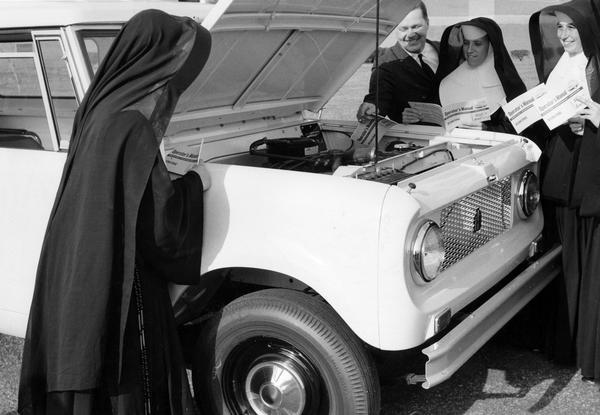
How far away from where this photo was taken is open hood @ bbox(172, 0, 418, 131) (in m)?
3.71

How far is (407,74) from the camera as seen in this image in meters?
5.39

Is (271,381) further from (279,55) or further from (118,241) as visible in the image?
(279,55)

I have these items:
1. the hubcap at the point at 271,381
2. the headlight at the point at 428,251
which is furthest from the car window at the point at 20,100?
the headlight at the point at 428,251

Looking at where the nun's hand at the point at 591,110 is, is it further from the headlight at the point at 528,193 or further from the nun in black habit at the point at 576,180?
the headlight at the point at 528,193

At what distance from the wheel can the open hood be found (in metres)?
1.17

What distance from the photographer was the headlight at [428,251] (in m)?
2.92

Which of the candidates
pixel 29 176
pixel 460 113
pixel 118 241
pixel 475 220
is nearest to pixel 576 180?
pixel 475 220

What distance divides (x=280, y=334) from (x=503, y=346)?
195cm

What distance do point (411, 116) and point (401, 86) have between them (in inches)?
19.5

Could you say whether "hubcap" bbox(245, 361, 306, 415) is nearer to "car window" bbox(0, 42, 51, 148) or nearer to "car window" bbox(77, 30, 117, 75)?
"car window" bbox(77, 30, 117, 75)

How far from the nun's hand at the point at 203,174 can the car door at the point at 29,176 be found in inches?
26.6

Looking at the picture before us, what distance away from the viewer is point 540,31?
4.25 metres

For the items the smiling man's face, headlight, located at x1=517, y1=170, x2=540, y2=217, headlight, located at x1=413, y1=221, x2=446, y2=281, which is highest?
the smiling man's face

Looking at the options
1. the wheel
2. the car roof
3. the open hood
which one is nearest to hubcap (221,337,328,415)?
the wheel
